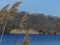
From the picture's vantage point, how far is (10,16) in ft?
15.8

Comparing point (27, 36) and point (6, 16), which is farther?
point (6, 16)

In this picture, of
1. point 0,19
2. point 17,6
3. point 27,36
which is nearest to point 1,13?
point 0,19

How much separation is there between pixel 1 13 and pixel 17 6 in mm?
440

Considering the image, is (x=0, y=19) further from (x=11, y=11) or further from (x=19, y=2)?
(x=19, y=2)

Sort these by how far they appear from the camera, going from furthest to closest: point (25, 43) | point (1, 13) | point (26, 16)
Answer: point (26, 16), point (1, 13), point (25, 43)

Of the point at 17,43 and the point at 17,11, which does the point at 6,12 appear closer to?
the point at 17,11

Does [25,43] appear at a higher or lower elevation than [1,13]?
lower

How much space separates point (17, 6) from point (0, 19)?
50 cm

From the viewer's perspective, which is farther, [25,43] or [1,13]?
[1,13]

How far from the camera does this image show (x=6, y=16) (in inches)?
191

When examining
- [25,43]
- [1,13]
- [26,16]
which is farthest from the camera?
[26,16]

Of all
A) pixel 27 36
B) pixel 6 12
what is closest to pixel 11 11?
pixel 6 12

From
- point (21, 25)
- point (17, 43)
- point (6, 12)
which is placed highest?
point (6, 12)

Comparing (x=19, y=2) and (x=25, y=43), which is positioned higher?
(x=19, y=2)
